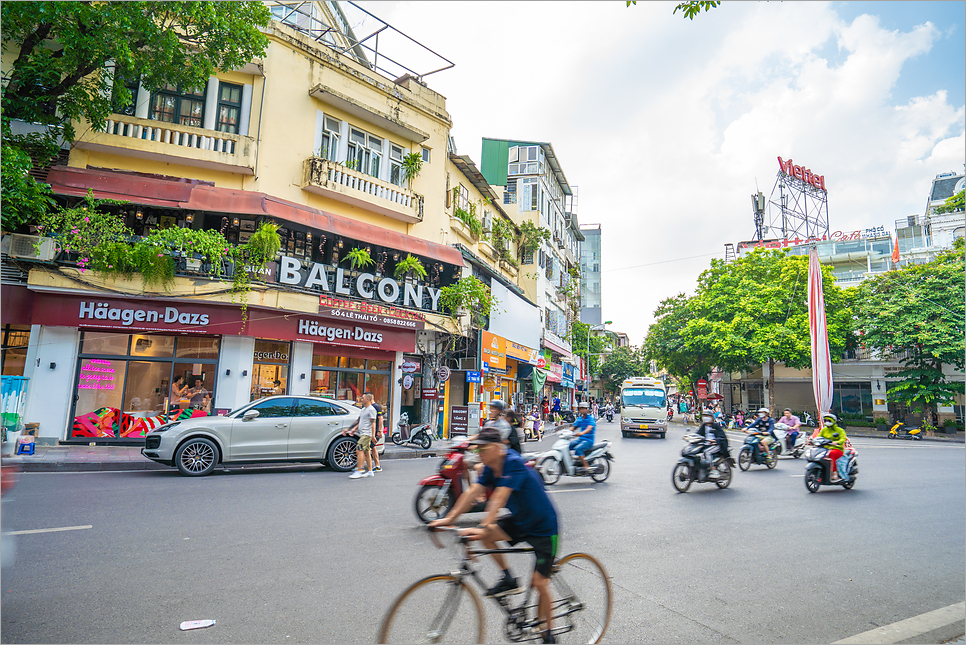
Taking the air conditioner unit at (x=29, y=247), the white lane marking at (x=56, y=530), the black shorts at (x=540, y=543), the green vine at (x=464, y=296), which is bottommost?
the white lane marking at (x=56, y=530)

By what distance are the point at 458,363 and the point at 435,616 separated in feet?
69.5

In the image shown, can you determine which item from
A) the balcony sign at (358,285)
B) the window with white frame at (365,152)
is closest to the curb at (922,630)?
the balcony sign at (358,285)

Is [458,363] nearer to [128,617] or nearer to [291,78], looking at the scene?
[291,78]

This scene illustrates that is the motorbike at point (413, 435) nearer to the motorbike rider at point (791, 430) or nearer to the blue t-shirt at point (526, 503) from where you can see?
the motorbike rider at point (791, 430)

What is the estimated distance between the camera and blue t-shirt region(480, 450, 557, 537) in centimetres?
345

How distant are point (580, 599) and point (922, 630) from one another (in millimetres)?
2916

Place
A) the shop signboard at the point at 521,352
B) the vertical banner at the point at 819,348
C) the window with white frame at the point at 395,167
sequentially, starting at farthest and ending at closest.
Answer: the shop signboard at the point at 521,352
the window with white frame at the point at 395,167
the vertical banner at the point at 819,348

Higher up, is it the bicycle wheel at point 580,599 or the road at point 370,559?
the bicycle wheel at point 580,599

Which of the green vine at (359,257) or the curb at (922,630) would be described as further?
the green vine at (359,257)

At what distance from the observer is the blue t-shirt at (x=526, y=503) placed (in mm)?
3451

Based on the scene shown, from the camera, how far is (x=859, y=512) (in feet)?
29.4

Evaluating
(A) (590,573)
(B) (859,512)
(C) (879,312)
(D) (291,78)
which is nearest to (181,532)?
(A) (590,573)

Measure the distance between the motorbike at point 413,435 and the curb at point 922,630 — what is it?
45.8 feet

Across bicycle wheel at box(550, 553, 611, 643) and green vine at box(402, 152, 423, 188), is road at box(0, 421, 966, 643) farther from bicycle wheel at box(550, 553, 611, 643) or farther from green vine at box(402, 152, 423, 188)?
green vine at box(402, 152, 423, 188)
